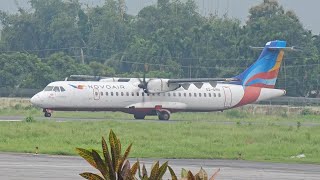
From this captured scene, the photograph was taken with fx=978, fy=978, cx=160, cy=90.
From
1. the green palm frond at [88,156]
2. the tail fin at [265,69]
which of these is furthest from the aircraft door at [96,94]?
the green palm frond at [88,156]

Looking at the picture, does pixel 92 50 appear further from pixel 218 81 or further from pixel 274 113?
pixel 218 81

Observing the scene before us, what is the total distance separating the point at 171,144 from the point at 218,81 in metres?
22.8

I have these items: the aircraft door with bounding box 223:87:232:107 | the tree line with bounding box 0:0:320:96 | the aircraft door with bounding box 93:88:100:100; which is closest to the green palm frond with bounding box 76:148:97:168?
the aircraft door with bounding box 93:88:100:100

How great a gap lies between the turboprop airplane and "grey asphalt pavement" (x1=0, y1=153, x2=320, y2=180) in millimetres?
23813

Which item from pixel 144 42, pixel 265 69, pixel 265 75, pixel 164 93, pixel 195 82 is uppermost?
pixel 144 42

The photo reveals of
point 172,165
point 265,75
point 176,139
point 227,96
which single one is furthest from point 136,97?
point 172,165

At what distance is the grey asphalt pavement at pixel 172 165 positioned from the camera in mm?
20720

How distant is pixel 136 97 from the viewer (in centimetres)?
5378

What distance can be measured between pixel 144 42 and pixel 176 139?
203 ft

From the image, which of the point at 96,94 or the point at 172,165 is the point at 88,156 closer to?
the point at 172,165

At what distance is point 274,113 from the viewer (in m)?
65.6

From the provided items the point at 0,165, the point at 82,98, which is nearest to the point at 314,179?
the point at 0,165

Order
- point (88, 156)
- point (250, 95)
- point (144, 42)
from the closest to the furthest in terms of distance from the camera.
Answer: point (88, 156) → point (250, 95) → point (144, 42)

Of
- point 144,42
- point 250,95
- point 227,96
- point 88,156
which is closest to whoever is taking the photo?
point 88,156
